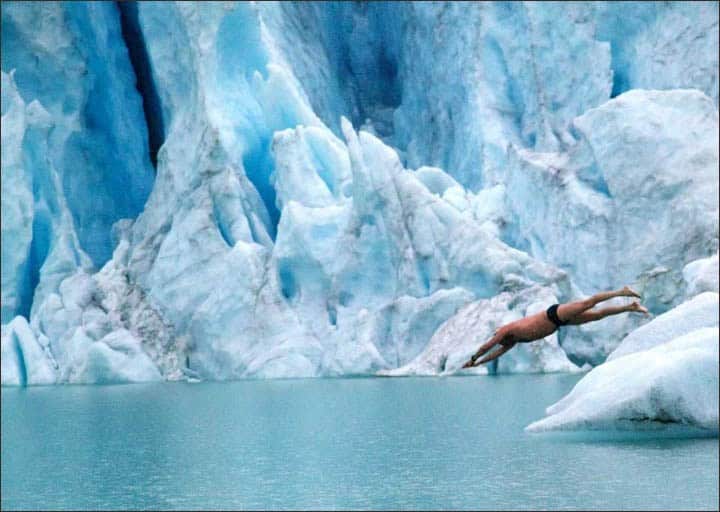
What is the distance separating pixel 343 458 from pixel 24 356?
21.5 m

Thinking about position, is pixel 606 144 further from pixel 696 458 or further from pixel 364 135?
pixel 696 458

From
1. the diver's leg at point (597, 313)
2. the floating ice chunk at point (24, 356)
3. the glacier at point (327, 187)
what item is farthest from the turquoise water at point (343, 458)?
the diver's leg at point (597, 313)

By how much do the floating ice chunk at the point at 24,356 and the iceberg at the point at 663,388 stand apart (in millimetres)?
22645

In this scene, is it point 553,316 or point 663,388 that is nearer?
point 553,316

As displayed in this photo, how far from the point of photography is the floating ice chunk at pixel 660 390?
14.5 m

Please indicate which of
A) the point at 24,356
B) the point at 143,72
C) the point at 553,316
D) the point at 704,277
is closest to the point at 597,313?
the point at 553,316

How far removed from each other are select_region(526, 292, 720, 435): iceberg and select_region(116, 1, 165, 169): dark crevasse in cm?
2805

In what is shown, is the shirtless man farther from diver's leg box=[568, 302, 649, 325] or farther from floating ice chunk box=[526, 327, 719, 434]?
floating ice chunk box=[526, 327, 719, 434]

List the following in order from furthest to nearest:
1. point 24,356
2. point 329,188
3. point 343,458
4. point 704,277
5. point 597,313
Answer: point 329,188 < point 24,356 < point 704,277 < point 343,458 < point 597,313

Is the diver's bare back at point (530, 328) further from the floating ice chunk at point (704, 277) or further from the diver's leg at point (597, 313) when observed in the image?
the floating ice chunk at point (704, 277)

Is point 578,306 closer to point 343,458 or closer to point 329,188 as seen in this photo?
point 343,458

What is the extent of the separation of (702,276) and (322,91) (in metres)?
19.9

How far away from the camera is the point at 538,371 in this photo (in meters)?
30.2

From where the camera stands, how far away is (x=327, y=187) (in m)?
35.1
